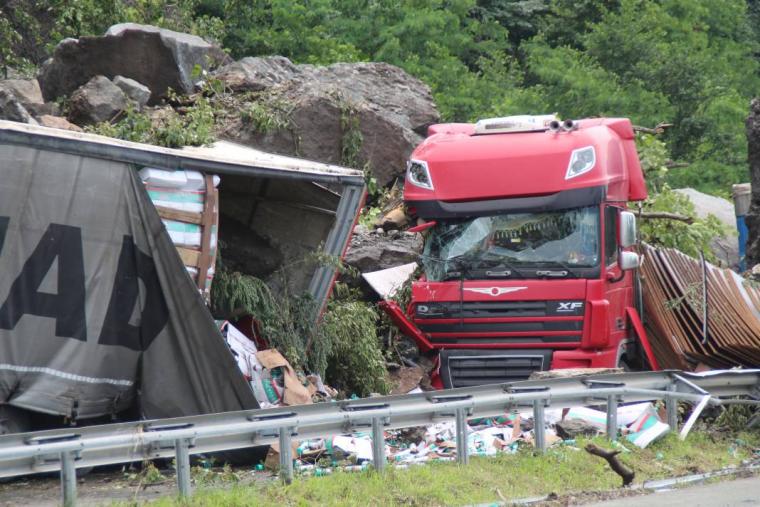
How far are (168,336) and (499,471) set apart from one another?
10.1 feet

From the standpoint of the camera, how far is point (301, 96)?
1542cm

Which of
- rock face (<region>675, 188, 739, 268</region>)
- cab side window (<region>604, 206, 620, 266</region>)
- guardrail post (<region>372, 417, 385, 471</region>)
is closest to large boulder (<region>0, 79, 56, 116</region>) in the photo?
cab side window (<region>604, 206, 620, 266</region>)

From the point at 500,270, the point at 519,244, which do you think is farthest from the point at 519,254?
the point at 500,270

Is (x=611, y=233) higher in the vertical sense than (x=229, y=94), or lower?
lower

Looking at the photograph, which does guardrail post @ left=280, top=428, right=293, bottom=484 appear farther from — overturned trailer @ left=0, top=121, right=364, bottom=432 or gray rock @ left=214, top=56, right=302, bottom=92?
gray rock @ left=214, top=56, right=302, bottom=92

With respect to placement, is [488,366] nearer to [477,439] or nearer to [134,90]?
[477,439]

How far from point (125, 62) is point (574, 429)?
29.9ft

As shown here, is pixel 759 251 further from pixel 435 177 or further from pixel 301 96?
pixel 301 96

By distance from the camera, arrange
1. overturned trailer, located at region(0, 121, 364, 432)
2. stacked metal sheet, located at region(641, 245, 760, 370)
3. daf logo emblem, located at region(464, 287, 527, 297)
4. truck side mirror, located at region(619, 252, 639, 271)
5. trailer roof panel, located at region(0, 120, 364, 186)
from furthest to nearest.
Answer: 1. stacked metal sheet, located at region(641, 245, 760, 370)
2. truck side mirror, located at region(619, 252, 639, 271)
3. daf logo emblem, located at region(464, 287, 527, 297)
4. trailer roof panel, located at region(0, 120, 364, 186)
5. overturned trailer, located at region(0, 121, 364, 432)

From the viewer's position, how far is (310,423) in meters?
8.16

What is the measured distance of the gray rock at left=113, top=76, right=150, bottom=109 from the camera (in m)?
14.8

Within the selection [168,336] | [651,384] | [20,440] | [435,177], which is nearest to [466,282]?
[435,177]

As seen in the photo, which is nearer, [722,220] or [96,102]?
[96,102]

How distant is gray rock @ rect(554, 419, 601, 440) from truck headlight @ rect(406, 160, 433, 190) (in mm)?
3658
